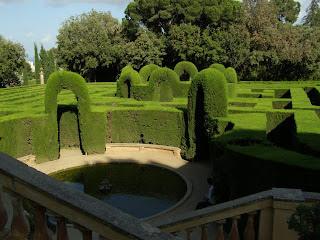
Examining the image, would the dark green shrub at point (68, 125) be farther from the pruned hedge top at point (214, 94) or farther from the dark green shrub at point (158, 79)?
the pruned hedge top at point (214, 94)

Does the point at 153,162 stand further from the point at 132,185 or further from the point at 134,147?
the point at 132,185

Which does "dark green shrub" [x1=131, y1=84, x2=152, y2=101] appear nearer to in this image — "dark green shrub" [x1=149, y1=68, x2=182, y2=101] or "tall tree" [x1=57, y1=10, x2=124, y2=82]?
"dark green shrub" [x1=149, y1=68, x2=182, y2=101]

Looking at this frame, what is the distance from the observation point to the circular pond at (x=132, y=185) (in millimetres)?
9812

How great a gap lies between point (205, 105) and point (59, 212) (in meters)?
10.5

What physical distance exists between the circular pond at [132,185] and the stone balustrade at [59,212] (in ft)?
23.4

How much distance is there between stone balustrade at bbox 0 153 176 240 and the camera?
2051 mm

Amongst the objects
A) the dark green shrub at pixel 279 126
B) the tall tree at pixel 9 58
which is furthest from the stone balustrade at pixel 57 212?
the tall tree at pixel 9 58

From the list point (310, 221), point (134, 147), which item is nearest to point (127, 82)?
point (134, 147)

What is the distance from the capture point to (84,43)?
4016 centimetres

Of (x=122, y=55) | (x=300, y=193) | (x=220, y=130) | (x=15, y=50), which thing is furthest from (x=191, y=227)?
(x=15, y=50)

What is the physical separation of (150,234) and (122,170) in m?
11.2

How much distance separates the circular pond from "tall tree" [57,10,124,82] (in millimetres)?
29527

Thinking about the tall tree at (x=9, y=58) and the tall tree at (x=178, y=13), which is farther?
the tall tree at (x=9, y=58)

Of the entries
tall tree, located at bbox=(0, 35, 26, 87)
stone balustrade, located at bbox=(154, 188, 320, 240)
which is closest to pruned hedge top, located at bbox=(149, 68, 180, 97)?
stone balustrade, located at bbox=(154, 188, 320, 240)
